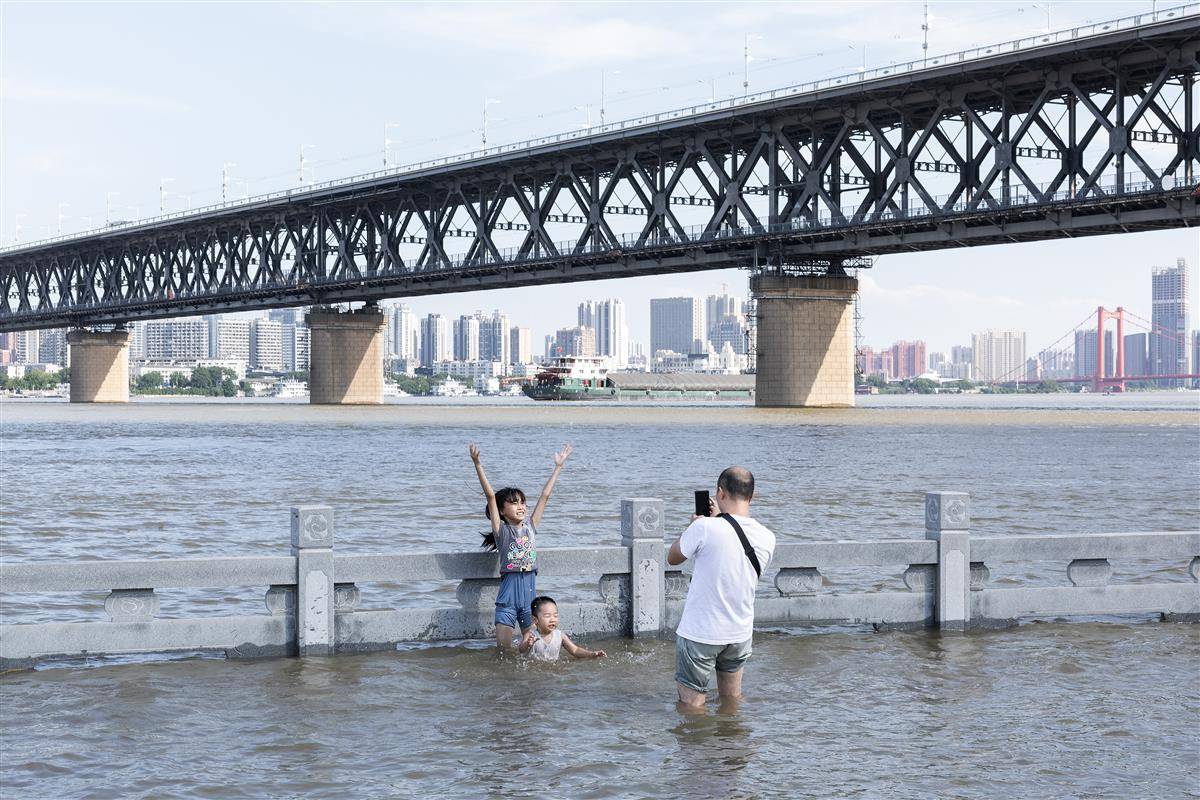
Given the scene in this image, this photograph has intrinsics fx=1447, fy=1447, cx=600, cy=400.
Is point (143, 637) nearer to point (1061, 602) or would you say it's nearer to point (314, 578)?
point (314, 578)

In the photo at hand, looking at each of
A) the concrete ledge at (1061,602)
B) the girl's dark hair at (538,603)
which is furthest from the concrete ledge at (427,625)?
the concrete ledge at (1061,602)

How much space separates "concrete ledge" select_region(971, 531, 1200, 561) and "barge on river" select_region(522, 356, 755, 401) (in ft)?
536

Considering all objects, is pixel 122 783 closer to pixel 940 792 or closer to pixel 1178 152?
pixel 940 792

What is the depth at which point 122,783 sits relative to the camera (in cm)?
955

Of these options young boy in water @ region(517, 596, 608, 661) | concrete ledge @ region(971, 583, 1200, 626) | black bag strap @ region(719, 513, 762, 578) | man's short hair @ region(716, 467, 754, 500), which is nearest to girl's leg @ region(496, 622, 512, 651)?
young boy in water @ region(517, 596, 608, 661)

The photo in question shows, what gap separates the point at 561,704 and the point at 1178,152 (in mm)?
68433

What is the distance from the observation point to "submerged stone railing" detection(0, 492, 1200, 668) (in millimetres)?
12398

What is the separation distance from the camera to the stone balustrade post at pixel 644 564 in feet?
44.2

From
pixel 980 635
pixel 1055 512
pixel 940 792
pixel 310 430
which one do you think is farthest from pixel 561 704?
pixel 310 430

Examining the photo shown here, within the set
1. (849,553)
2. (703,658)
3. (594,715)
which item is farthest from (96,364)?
(703,658)

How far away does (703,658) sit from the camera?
34.4 ft

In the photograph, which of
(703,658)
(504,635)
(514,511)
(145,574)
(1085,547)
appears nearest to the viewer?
(703,658)

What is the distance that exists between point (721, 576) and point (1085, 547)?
6.02 meters

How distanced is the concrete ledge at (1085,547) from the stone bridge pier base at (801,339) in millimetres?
78874
